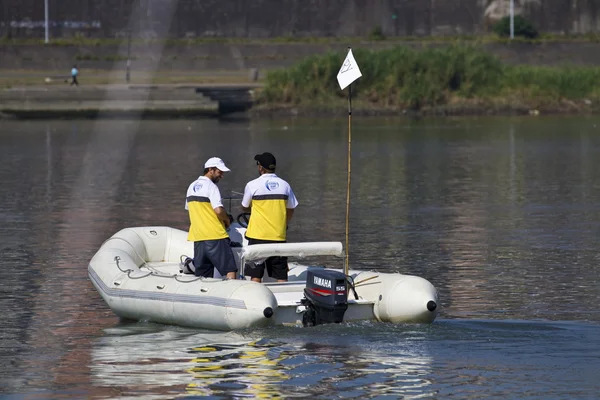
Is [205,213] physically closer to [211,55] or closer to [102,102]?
[102,102]

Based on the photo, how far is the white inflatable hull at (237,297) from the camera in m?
13.6

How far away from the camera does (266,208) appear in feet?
48.1

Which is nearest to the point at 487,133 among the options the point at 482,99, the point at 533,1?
the point at 482,99

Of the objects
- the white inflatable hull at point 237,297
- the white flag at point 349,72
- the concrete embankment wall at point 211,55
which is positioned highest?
the concrete embankment wall at point 211,55

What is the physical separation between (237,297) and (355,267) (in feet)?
18.4

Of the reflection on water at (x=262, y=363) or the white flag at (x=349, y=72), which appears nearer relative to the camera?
the reflection on water at (x=262, y=363)

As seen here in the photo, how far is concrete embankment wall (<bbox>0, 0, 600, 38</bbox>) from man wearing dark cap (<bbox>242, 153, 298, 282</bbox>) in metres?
63.7

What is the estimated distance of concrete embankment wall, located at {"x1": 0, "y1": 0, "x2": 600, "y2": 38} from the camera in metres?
78.2

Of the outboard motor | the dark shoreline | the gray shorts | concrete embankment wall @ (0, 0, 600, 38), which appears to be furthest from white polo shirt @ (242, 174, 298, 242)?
concrete embankment wall @ (0, 0, 600, 38)

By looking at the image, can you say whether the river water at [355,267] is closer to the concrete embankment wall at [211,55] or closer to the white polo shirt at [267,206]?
the white polo shirt at [267,206]

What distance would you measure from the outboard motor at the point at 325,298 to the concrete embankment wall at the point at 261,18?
6493 centimetres

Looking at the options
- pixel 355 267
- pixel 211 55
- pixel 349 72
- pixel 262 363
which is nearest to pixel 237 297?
pixel 262 363

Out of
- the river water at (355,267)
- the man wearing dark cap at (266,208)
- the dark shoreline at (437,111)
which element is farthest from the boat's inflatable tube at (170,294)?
the dark shoreline at (437,111)

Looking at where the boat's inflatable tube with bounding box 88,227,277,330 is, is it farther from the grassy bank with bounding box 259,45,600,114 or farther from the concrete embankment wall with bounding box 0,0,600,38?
the concrete embankment wall with bounding box 0,0,600,38
